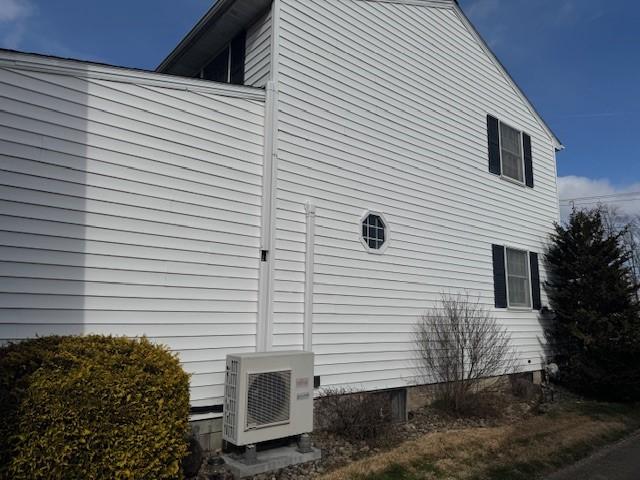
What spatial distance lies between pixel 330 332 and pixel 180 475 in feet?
9.39

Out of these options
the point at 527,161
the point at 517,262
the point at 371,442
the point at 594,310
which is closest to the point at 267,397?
the point at 371,442

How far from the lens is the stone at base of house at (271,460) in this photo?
4816mm

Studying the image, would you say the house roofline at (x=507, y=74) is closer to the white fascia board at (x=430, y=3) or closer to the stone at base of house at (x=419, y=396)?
the white fascia board at (x=430, y=3)

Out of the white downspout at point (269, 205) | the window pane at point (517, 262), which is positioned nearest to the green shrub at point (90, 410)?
the white downspout at point (269, 205)

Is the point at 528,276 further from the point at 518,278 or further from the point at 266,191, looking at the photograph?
the point at 266,191

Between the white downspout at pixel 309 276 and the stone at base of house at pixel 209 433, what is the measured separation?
4.76 ft

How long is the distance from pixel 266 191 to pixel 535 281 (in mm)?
7506

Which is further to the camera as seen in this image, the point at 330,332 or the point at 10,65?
the point at 330,332

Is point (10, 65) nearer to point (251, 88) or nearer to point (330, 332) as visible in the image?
point (251, 88)

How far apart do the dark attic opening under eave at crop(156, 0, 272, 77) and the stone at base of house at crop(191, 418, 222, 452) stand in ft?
18.1

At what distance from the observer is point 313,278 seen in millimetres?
6543

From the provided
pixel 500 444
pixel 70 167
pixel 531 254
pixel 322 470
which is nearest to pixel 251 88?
pixel 70 167

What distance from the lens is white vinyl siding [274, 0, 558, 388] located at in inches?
262

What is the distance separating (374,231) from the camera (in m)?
7.59
